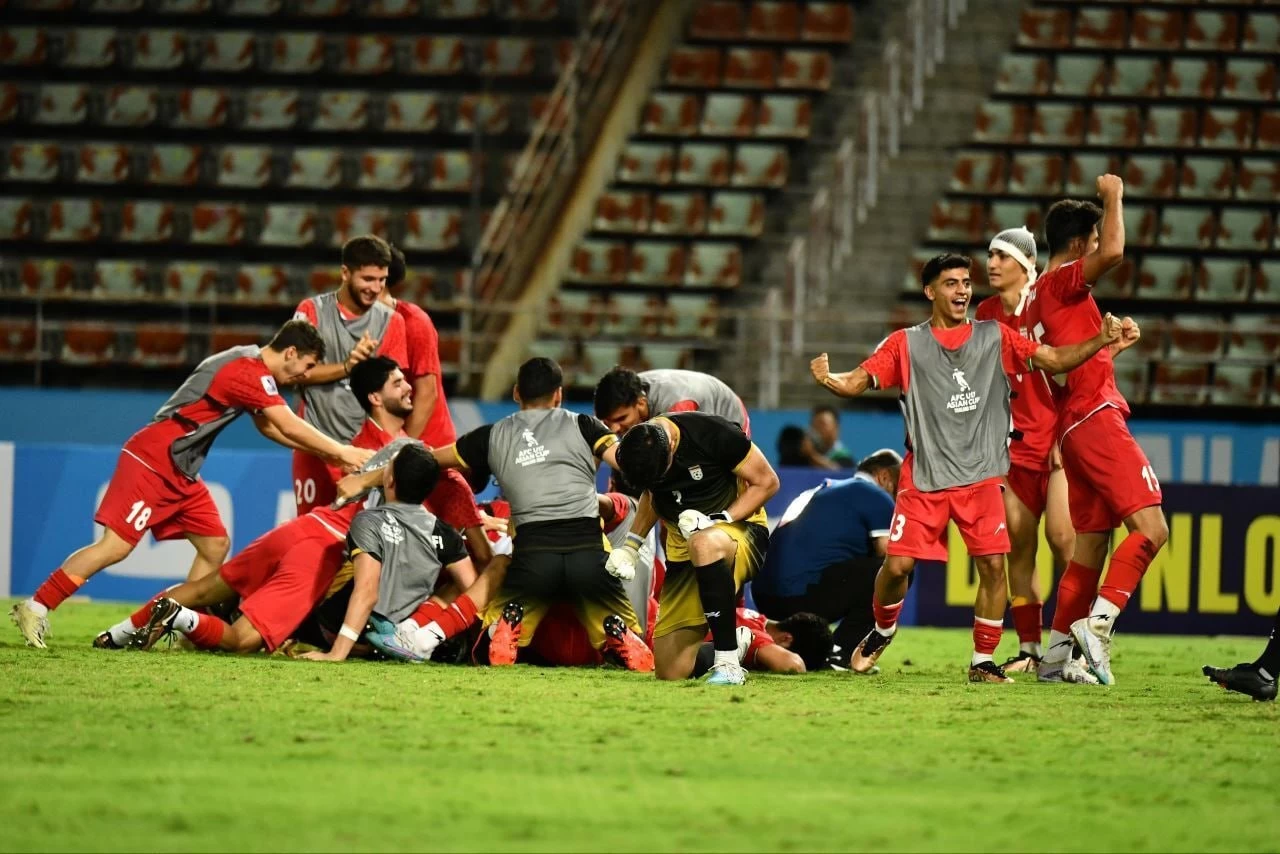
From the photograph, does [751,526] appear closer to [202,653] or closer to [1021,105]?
[202,653]

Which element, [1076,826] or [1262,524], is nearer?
[1076,826]

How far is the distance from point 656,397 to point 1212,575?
5087mm

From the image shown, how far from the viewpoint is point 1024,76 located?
19.1m

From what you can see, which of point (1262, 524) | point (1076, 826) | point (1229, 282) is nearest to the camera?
point (1076, 826)

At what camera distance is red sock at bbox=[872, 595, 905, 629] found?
8.31m

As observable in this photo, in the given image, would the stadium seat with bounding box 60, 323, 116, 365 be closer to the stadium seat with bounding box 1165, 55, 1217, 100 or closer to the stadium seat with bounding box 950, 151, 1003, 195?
the stadium seat with bounding box 950, 151, 1003, 195

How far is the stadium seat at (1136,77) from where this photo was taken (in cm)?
1878

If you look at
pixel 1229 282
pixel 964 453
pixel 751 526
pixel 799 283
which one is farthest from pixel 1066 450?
pixel 1229 282

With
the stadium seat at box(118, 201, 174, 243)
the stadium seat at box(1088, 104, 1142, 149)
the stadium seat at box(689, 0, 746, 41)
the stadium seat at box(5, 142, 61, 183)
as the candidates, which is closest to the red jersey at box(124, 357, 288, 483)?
the stadium seat at box(118, 201, 174, 243)

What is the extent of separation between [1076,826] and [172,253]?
51.9 feet

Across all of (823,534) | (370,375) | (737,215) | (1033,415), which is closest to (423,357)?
(370,375)

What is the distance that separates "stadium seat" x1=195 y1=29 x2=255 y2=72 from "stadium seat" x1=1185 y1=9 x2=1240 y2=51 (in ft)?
33.0

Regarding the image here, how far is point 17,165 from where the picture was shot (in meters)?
19.3

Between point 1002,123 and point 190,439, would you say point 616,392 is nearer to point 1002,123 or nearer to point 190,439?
point 190,439
